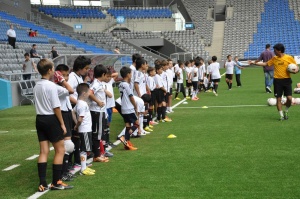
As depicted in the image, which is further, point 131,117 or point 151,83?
point 151,83

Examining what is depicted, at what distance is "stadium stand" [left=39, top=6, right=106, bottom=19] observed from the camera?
171ft

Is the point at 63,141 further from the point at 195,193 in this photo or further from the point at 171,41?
the point at 171,41

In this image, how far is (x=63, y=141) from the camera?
7031mm

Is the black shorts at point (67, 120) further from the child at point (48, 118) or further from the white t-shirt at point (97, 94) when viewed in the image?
the white t-shirt at point (97, 94)

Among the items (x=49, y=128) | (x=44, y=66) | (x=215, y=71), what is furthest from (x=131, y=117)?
(x=215, y=71)

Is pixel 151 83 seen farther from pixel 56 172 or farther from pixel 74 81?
pixel 56 172

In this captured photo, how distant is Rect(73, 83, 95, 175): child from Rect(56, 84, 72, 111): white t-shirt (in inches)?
12.3

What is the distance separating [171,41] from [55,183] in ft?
154

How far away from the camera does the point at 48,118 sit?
6.80 m

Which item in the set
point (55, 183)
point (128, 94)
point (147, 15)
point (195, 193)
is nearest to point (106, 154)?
point (128, 94)

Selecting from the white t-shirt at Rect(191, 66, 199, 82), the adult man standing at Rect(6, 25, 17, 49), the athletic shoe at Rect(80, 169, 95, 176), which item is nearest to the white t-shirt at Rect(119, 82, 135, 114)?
the athletic shoe at Rect(80, 169, 95, 176)

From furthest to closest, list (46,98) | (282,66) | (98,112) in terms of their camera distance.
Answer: (282,66) → (98,112) → (46,98)

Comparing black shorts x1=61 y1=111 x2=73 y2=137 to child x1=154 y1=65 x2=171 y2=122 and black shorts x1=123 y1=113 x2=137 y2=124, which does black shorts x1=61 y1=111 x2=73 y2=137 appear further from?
child x1=154 y1=65 x2=171 y2=122

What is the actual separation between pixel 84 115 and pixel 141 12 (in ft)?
166
